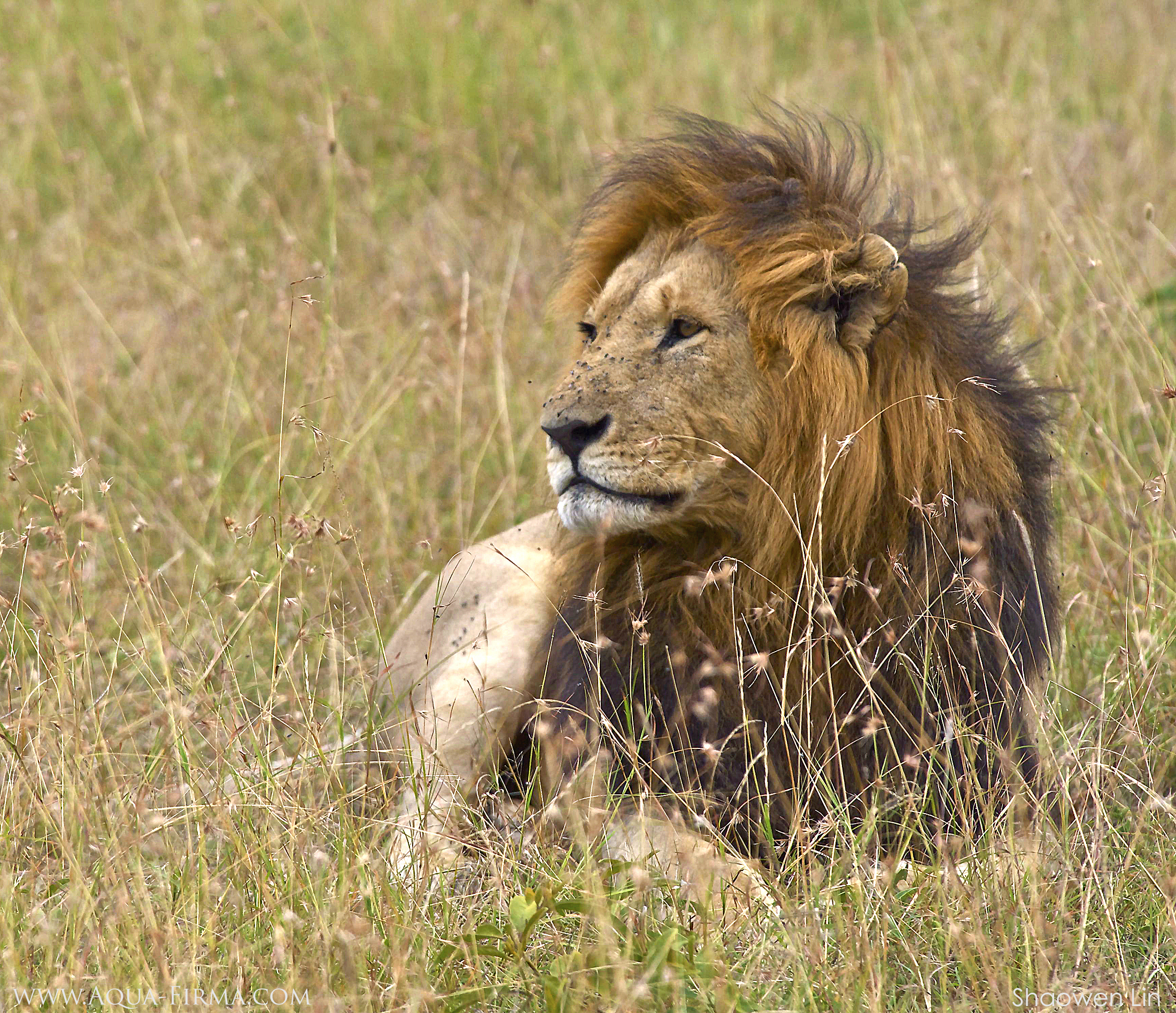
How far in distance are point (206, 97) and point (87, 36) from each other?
2.76ft

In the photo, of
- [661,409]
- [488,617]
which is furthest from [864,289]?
[488,617]

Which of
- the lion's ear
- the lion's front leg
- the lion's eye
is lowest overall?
the lion's front leg

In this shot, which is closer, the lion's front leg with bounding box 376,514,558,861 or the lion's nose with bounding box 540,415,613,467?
the lion's nose with bounding box 540,415,613,467

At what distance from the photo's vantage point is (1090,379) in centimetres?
453

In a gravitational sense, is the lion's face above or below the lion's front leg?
above

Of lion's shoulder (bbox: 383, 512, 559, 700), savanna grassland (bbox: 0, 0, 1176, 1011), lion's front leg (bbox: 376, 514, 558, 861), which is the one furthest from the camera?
lion's shoulder (bbox: 383, 512, 559, 700)

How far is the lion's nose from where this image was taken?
2789 millimetres

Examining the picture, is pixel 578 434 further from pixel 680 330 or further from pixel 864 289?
pixel 864 289

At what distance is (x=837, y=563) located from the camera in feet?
9.52

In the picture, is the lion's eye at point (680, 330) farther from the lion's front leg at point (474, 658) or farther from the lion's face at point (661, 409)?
the lion's front leg at point (474, 658)

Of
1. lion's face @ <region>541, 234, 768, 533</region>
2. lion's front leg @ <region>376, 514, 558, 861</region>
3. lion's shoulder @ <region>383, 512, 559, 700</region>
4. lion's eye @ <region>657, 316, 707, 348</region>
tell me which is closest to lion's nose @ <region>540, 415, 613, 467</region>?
lion's face @ <region>541, 234, 768, 533</region>

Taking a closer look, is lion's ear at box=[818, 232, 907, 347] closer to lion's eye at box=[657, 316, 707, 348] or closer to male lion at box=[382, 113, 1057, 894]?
male lion at box=[382, 113, 1057, 894]

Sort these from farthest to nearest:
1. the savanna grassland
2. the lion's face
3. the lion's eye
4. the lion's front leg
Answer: the lion's front leg, the lion's eye, the lion's face, the savanna grassland

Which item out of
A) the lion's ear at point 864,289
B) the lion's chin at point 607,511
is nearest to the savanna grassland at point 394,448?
the lion's chin at point 607,511
